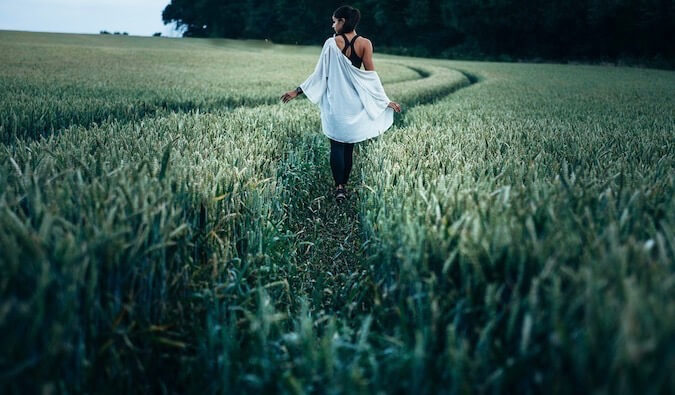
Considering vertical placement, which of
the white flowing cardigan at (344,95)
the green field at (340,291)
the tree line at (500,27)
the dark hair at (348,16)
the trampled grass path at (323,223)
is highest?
the tree line at (500,27)

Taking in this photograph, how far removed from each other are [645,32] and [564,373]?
48.0m

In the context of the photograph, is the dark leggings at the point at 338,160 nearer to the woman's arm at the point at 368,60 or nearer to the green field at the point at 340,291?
the woman's arm at the point at 368,60

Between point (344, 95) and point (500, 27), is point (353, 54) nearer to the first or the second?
point (344, 95)

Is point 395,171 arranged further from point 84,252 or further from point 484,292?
point 84,252

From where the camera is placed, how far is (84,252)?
4.39 ft

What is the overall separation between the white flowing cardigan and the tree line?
39092 mm

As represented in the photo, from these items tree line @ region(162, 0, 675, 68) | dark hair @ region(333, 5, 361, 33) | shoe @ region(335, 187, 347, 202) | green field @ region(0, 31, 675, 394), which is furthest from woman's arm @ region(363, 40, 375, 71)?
tree line @ region(162, 0, 675, 68)

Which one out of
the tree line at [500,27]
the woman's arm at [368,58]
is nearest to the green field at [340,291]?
the woman's arm at [368,58]

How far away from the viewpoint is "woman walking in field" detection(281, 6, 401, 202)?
441 cm

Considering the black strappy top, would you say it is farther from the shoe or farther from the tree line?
the tree line

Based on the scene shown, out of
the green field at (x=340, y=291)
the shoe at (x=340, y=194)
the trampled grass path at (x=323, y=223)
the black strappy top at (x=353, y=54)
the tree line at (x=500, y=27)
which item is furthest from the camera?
the tree line at (x=500, y=27)

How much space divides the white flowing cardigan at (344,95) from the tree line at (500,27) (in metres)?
39.1

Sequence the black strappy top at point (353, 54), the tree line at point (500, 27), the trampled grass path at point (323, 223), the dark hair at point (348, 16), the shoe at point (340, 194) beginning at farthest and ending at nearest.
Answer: the tree line at point (500, 27)
the shoe at point (340, 194)
the black strappy top at point (353, 54)
the dark hair at point (348, 16)
the trampled grass path at point (323, 223)

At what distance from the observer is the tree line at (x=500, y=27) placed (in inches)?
1548
